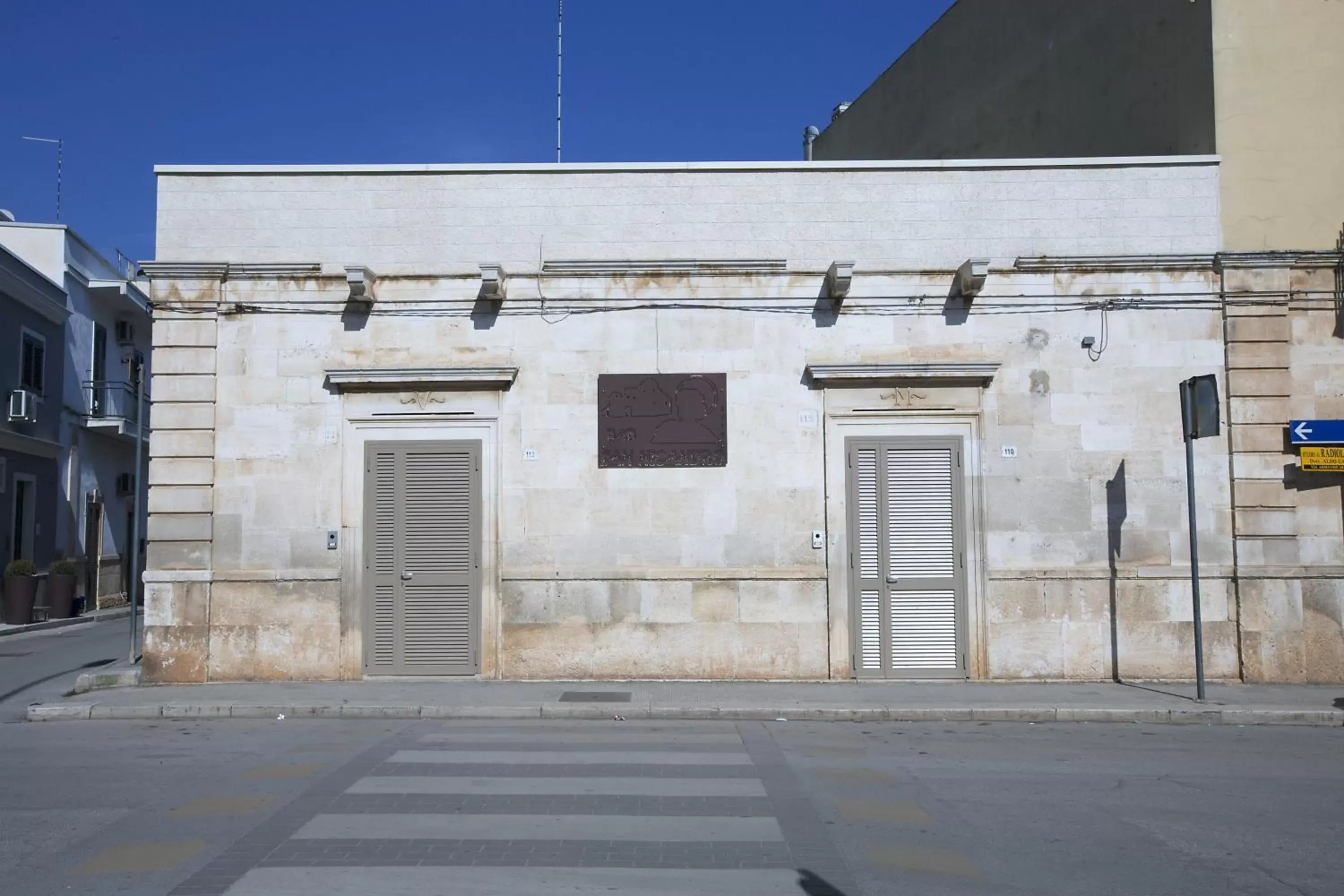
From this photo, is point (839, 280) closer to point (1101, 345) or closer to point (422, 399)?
point (1101, 345)

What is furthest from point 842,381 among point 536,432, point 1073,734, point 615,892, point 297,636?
point 615,892

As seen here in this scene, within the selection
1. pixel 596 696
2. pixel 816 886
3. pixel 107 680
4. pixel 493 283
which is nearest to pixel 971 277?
pixel 493 283

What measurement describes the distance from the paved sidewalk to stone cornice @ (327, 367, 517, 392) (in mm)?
3512

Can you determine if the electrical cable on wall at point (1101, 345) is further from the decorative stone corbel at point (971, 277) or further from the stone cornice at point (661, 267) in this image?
the stone cornice at point (661, 267)

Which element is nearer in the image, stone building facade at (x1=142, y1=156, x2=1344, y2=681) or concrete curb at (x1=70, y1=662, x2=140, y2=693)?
concrete curb at (x1=70, y1=662, x2=140, y2=693)

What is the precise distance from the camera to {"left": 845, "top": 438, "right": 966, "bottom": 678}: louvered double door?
1366 cm

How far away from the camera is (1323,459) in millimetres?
13438

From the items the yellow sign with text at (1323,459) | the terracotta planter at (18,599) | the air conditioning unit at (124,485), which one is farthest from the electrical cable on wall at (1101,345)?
the air conditioning unit at (124,485)

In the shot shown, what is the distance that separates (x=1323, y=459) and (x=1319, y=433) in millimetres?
311

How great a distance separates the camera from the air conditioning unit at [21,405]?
82.1 feet

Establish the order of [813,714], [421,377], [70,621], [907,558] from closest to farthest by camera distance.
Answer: [813,714] → [421,377] → [907,558] → [70,621]

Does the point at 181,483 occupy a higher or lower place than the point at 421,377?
lower

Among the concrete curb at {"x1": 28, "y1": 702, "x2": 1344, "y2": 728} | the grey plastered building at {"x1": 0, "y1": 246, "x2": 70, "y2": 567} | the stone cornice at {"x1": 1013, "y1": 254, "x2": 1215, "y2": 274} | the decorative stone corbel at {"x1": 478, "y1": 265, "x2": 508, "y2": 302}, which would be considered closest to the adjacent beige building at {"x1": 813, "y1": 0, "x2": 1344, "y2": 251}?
the stone cornice at {"x1": 1013, "y1": 254, "x2": 1215, "y2": 274}

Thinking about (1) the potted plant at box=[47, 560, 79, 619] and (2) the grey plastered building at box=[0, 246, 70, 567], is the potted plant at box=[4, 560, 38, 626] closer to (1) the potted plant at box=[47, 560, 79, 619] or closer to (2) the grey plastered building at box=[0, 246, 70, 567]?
(2) the grey plastered building at box=[0, 246, 70, 567]
